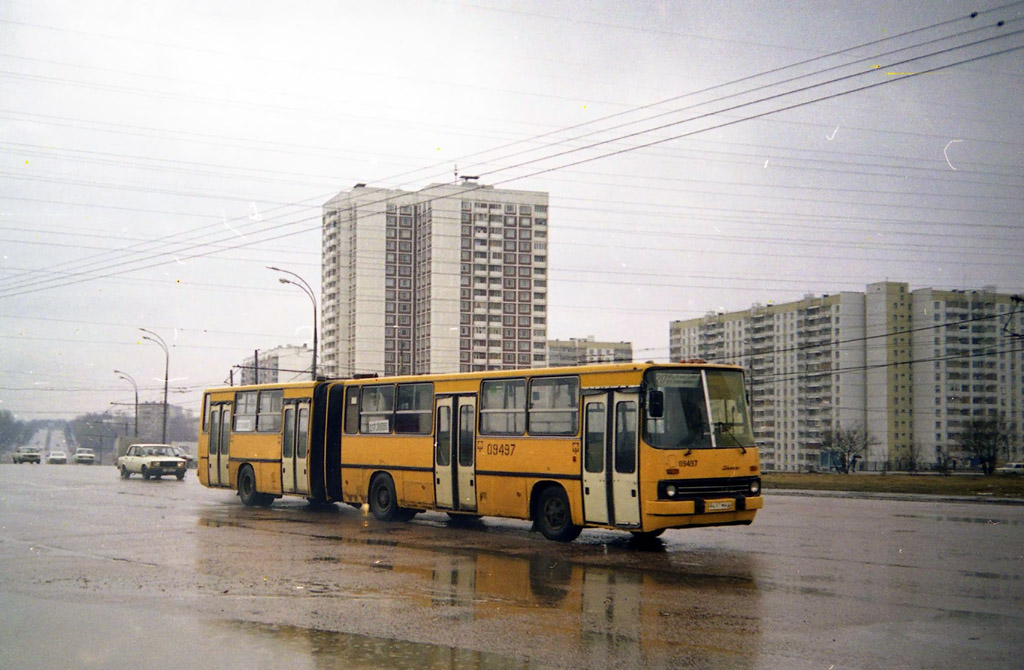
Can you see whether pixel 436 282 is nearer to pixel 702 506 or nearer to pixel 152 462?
pixel 152 462

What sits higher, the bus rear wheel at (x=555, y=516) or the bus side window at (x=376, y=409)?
the bus side window at (x=376, y=409)

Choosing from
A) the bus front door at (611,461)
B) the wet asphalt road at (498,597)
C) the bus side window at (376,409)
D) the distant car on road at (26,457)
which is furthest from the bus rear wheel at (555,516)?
the distant car on road at (26,457)

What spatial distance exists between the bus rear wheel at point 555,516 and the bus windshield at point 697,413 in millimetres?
2306

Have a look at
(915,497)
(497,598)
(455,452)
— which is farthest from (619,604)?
(915,497)

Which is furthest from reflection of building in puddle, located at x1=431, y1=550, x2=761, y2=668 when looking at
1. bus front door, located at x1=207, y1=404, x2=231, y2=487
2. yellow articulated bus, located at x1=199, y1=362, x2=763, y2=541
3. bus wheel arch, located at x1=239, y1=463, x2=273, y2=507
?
bus front door, located at x1=207, y1=404, x2=231, y2=487

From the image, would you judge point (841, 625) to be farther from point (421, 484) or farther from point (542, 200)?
point (542, 200)

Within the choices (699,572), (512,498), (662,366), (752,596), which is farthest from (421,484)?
(752,596)

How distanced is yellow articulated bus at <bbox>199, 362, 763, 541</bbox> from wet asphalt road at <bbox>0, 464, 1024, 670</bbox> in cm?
74

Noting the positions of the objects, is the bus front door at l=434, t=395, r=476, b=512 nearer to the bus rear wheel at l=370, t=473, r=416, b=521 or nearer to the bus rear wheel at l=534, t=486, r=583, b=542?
the bus rear wheel at l=370, t=473, r=416, b=521

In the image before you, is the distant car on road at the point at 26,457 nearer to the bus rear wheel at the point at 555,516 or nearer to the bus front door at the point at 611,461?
the bus rear wheel at the point at 555,516

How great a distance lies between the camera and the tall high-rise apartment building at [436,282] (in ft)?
433

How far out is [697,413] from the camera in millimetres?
15469

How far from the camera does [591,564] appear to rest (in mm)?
13742

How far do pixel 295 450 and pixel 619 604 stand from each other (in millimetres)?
15671
